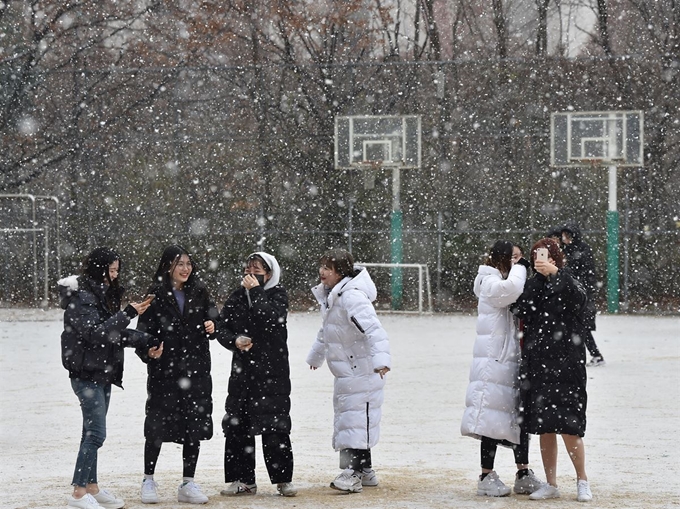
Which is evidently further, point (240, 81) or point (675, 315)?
point (240, 81)

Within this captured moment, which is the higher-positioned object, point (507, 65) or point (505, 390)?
point (507, 65)

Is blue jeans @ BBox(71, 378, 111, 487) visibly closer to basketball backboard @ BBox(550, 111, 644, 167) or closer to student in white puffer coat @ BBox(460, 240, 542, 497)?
student in white puffer coat @ BBox(460, 240, 542, 497)

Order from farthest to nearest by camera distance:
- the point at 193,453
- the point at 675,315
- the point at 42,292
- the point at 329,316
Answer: the point at 42,292 → the point at 675,315 → the point at 329,316 → the point at 193,453

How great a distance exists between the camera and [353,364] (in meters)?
Answer: 6.61

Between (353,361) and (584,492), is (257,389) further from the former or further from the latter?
(584,492)

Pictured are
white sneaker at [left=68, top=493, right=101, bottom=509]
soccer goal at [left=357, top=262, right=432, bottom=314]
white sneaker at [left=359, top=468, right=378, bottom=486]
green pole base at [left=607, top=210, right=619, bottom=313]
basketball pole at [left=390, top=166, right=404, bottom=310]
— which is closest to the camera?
white sneaker at [left=68, top=493, right=101, bottom=509]

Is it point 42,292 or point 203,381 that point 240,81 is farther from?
point 203,381

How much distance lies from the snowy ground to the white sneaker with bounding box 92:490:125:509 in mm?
74

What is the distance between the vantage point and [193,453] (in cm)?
619

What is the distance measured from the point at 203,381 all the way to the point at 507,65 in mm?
17583

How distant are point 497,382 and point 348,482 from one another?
0.92 metres

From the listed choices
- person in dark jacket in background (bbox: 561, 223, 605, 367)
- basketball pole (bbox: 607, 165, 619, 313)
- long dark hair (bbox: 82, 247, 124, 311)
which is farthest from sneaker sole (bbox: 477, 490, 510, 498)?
basketball pole (bbox: 607, 165, 619, 313)

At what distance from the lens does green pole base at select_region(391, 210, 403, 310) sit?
69.1 ft

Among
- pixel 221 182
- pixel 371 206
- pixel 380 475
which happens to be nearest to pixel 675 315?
pixel 371 206
